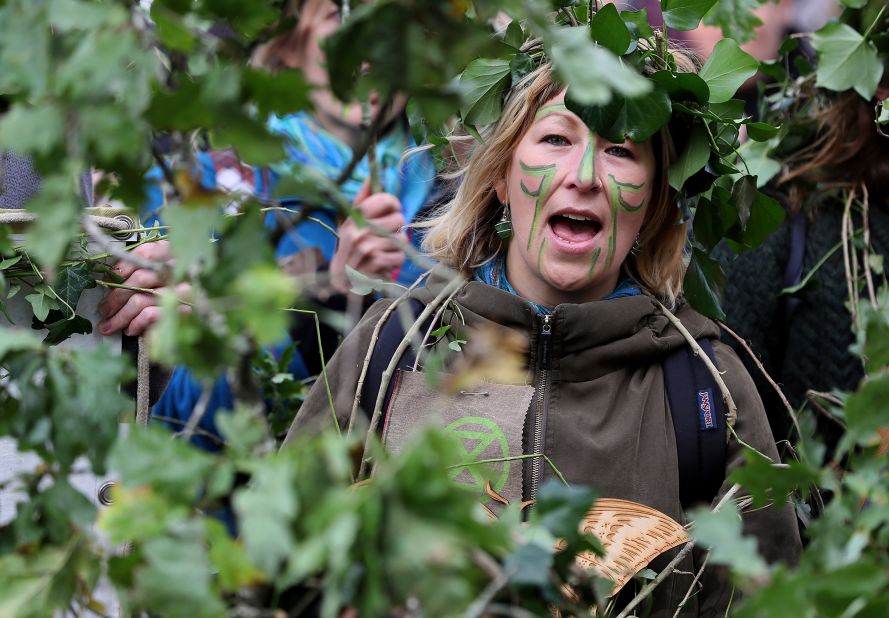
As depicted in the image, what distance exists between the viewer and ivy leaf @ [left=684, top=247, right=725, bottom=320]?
2113 millimetres

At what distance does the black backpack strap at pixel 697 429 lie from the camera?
6.54ft

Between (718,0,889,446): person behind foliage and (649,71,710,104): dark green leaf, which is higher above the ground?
(649,71,710,104): dark green leaf

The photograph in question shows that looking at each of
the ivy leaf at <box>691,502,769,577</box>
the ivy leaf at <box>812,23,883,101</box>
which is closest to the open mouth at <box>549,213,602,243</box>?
the ivy leaf at <box>812,23,883,101</box>

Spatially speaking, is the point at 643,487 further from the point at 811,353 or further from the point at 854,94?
the point at 854,94

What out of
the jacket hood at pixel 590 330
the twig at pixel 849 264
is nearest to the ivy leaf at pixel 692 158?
the jacket hood at pixel 590 330

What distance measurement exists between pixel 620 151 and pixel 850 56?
72 cm

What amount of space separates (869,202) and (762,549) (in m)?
1.15

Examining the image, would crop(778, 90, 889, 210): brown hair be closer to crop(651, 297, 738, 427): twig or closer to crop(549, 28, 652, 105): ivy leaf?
crop(651, 297, 738, 427): twig

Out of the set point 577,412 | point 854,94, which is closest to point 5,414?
point 577,412

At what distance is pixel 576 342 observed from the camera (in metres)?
2.10

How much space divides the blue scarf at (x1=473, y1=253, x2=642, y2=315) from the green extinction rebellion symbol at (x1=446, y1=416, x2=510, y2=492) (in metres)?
0.33

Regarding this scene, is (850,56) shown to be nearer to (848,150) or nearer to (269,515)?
(848,150)

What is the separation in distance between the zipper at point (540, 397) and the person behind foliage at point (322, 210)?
43 cm

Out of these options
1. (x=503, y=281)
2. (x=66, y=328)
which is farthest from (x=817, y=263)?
(x=66, y=328)
